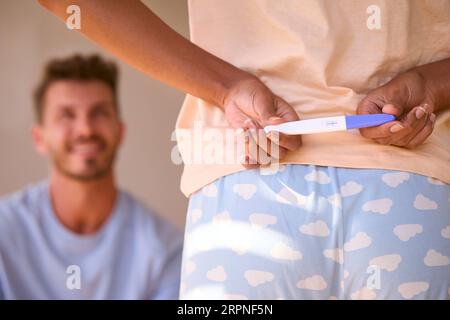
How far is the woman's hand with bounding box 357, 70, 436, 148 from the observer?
3.18ft

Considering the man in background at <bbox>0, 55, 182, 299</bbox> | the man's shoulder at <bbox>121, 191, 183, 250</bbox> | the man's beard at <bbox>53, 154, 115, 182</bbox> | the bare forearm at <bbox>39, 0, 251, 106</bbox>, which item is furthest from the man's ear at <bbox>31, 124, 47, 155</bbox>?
the bare forearm at <bbox>39, 0, 251, 106</bbox>

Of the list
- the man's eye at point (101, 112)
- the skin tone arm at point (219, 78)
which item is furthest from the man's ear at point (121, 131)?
the skin tone arm at point (219, 78)

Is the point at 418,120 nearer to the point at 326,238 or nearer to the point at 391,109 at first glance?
the point at 391,109

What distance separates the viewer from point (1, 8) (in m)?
3.24

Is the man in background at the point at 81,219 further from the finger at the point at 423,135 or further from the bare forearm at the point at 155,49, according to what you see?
the finger at the point at 423,135

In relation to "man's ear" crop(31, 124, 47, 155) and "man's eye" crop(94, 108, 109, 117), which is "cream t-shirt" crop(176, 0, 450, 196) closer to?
"man's eye" crop(94, 108, 109, 117)

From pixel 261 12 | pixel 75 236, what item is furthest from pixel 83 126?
pixel 261 12

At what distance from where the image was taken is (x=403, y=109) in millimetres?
1029

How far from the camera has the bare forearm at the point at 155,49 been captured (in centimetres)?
102

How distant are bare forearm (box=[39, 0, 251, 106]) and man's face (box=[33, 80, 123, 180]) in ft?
6.49

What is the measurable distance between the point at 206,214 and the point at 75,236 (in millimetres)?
1962

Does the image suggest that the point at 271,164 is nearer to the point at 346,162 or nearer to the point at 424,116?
the point at 346,162

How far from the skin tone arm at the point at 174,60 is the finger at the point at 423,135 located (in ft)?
0.48

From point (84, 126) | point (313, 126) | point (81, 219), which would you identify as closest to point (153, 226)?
point (81, 219)
